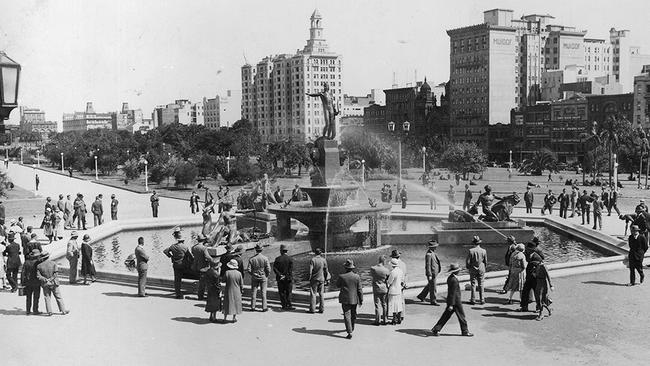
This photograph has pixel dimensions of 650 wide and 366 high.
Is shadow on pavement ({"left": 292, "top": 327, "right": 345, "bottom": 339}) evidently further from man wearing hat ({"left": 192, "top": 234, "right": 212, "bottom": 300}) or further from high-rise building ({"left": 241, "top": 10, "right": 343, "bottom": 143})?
high-rise building ({"left": 241, "top": 10, "right": 343, "bottom": 143})

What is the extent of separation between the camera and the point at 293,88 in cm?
17075

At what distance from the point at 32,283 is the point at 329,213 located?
10542 millimetres

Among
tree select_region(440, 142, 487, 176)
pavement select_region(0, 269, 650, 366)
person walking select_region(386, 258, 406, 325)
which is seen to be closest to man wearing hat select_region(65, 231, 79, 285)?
pavement select_region(0, 269, 650, 366)

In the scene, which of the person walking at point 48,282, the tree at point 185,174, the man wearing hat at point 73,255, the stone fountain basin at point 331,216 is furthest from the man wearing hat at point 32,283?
the tree at point 185,174

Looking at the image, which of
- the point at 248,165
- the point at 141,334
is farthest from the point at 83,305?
the point at 248,165

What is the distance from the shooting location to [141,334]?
1262cm

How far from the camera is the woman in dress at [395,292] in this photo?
13297mm

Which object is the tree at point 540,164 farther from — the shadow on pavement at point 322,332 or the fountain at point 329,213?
the shadow on pavement at point 322,332

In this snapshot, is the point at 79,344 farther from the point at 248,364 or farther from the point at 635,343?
the point at 635,343

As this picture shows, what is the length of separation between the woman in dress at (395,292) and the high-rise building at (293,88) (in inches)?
5957

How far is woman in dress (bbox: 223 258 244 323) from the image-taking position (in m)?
13.4

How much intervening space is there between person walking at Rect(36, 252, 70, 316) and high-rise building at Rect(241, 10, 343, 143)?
493 ft

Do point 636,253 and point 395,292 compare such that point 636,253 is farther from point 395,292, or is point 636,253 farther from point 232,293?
point 232,293

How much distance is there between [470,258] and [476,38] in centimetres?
11949
